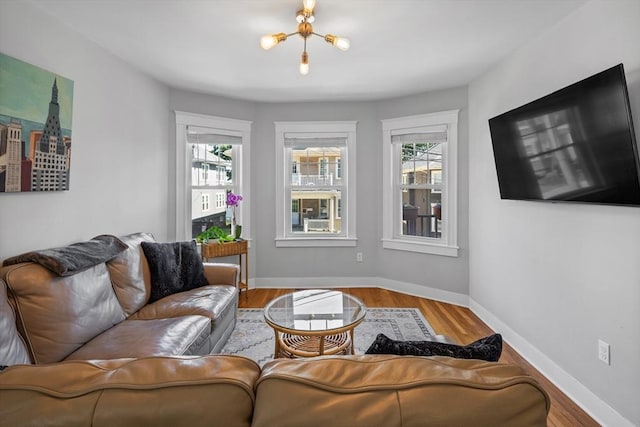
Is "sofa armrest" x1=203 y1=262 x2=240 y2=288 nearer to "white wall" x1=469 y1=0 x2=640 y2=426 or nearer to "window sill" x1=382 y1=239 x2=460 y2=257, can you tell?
"window sill" x1=382 y1=239 x2=460 y2=257

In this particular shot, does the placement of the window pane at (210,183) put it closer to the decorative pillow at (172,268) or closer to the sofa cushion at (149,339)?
the decorative pillow at (172,268)

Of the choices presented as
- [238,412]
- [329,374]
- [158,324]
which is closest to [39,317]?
[158,324]

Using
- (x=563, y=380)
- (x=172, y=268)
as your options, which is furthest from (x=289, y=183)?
(x=563, y=380)

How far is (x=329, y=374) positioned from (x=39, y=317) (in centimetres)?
176

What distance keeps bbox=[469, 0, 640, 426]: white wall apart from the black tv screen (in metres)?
0.13

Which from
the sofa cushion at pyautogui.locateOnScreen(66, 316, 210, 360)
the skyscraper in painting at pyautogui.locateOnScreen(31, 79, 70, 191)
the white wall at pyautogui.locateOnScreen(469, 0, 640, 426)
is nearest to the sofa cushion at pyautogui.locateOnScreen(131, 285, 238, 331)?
the sofa cushion at pyautogui.locateOnScreen(66, 316, 210, 360)

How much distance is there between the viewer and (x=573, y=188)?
2078 mm

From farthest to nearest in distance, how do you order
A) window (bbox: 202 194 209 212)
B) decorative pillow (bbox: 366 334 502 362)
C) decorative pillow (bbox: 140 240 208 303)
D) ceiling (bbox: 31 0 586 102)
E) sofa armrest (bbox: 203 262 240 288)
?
1. window (bbox: 202 194 209 212)
2. sofa armrest (bbox: 203 262 240 288)
3. decorative pillow (bbox: 140 240 208 303)
4. ceiling (bbox: 31 0 586 102)
5. decorative pillow (bbox: 366 334 502 362)

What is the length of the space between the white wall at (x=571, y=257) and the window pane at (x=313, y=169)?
1.89 m

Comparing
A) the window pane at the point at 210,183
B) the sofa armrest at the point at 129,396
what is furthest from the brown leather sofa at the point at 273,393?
the window pane at the point at 210,183

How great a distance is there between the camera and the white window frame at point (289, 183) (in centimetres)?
437

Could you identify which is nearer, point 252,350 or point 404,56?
point 252,350

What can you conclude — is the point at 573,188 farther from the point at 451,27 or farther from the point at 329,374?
the point at 329,374

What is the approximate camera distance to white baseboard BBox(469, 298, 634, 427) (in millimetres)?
1892
